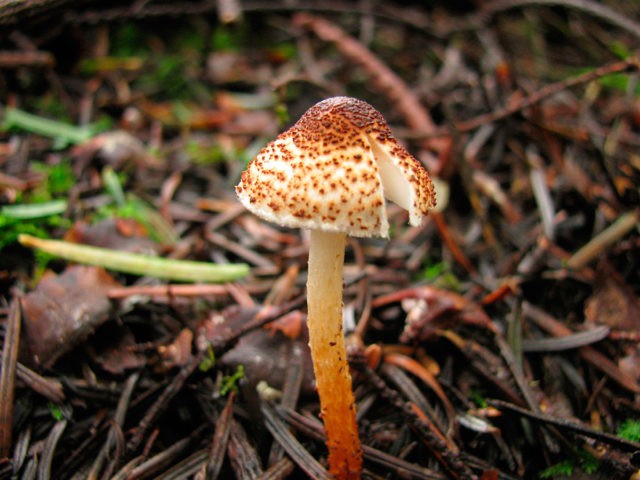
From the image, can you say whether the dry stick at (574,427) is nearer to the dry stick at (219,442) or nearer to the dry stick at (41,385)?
the dry stick at (219,442)

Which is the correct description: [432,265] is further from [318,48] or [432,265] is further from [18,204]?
[318,48]

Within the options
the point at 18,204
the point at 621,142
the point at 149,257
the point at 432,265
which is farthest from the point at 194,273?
the point at 621,142

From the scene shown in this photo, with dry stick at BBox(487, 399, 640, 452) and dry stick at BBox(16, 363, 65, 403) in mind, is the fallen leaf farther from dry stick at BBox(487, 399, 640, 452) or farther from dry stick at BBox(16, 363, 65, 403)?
dry stick at BBox(487, 399, 640, 452)

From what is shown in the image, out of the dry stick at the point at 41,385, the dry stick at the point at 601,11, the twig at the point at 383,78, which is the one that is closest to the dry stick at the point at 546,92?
the twig at the point at 383,78

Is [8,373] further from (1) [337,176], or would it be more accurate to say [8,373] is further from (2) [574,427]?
(2) [574,427]

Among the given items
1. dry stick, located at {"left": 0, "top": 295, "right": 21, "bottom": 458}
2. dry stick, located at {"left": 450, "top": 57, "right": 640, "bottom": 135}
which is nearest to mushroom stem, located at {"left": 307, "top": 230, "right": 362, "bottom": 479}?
dry stick, located at {"left": 0, "top": 295, "right": 21, "bottom": 458}

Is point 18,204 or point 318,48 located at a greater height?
point 318,48
